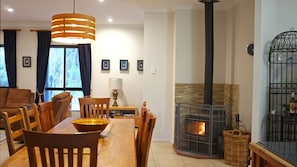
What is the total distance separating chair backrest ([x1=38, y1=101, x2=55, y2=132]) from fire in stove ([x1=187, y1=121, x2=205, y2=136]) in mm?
2348

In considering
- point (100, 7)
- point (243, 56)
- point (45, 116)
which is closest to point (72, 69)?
point (100, 7)

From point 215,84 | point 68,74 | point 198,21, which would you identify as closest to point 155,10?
point 198,21

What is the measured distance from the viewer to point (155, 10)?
224 inches

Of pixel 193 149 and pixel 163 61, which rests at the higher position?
pixel 163 61

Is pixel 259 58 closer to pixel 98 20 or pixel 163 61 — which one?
pixel 163 61

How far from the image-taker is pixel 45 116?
3.17 meters

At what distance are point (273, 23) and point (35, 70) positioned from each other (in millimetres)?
6048

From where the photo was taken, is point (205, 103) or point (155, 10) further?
point (155, 10)

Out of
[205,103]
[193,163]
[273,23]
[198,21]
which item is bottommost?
[193,163]

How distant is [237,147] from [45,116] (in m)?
2.64

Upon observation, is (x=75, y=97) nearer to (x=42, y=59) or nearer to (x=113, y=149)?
A: (x=42, y=59)

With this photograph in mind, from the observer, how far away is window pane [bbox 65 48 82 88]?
26.3 feet

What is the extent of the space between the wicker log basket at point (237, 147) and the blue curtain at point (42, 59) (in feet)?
16.5

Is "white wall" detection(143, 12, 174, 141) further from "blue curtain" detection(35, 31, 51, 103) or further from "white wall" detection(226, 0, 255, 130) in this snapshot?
"blue curtain" detection(35, 31, 51, 103)
